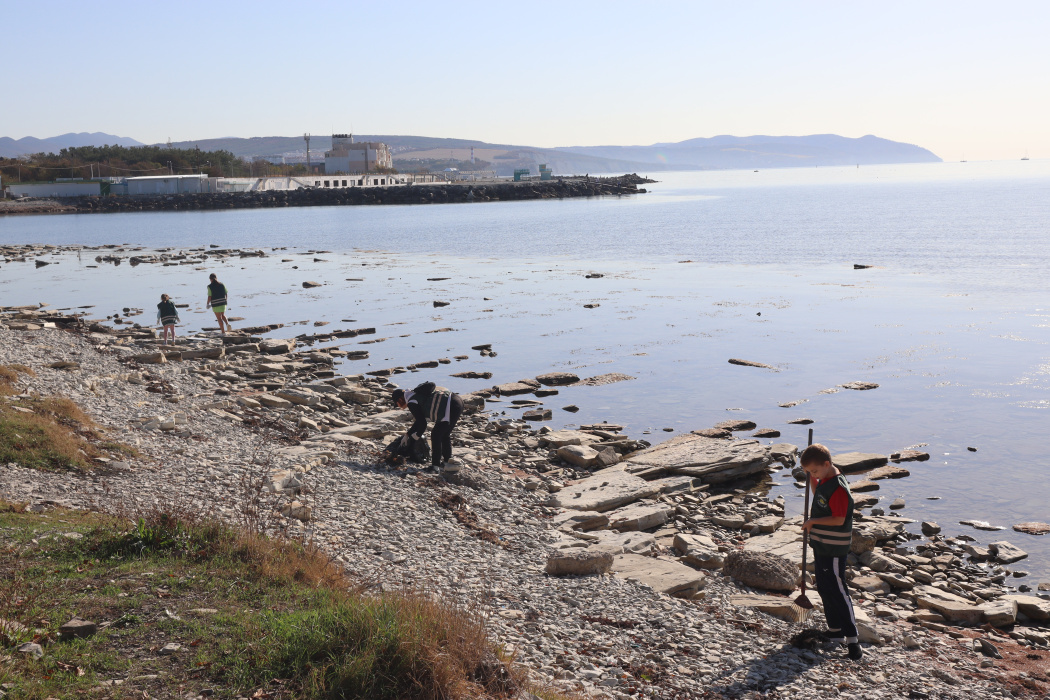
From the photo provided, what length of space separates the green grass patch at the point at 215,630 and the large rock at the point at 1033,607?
7.50 meters

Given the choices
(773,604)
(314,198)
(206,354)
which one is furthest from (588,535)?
(314,198)

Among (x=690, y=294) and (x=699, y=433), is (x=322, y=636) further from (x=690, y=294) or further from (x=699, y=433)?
(x=690, y=294)

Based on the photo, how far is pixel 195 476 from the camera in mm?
12789

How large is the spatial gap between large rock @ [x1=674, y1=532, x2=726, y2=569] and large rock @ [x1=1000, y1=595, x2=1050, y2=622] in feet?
12.7

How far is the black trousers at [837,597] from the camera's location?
872 cm

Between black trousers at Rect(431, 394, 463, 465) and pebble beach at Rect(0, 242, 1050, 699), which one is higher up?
black trousers at Rect(431, 394, 463, 465)

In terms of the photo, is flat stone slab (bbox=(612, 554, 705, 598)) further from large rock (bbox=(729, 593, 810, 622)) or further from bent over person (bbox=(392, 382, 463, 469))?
bent over person (bbox=(392, 382, 463, 469))

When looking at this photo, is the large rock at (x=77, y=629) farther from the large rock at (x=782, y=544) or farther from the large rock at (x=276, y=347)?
the large rock at (x=276, y=347)

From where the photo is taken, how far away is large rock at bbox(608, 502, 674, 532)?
43.5 ft

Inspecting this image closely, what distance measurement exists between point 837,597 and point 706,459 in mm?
7739

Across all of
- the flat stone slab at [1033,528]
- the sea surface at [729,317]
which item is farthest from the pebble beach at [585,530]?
the sea surface at [729,317]

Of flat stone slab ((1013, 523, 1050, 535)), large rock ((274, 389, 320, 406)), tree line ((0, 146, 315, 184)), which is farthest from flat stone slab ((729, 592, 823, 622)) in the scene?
tree line ((0, 146, 315, 184))

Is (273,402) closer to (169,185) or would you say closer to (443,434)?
(443,434)

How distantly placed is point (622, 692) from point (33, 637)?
200 inches
